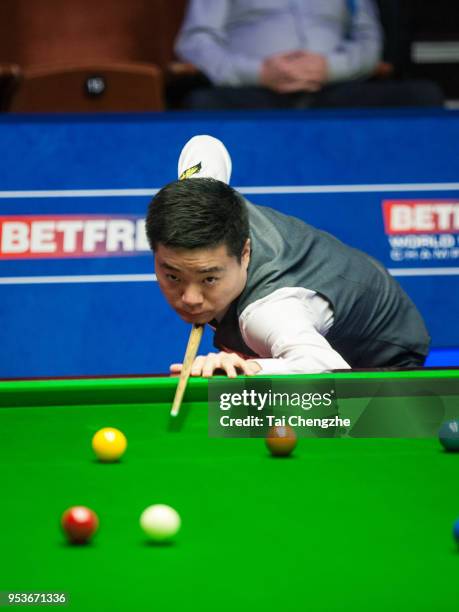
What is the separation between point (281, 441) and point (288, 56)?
289cm

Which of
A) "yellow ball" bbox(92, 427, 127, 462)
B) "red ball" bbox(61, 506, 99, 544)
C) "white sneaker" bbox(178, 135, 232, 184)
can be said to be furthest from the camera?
"white sneaker" bbox(178, 135, 232, 184)

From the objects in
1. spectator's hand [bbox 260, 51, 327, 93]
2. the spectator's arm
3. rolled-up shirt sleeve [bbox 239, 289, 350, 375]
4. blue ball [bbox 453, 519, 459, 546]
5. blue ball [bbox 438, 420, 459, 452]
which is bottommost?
blue ball [bbox 453, 519, 459, 546]

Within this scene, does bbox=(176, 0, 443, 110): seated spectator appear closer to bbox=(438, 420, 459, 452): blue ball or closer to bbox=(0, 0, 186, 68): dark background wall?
bbox=(0, 0, 186, 68): dark background wall

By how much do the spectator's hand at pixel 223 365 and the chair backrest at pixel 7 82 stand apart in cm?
272

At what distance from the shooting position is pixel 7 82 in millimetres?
4648

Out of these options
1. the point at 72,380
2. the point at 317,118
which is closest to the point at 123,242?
the point at 317,118

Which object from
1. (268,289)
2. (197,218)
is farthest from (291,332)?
(197,218)

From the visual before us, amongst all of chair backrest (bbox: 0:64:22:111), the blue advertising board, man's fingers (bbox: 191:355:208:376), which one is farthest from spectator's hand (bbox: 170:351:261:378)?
chair backrest (bbox: 0:64:22:111)

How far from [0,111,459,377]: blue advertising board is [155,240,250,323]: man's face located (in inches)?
47.2

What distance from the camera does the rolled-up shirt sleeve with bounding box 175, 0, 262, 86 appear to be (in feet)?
15.0

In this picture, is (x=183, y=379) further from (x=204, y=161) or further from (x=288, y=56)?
(x=288, y=56)

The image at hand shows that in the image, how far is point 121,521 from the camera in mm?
1563

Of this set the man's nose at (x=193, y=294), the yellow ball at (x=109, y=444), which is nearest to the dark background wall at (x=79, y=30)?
the man's nose at (x=193, y=294)

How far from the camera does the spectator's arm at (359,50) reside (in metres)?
4.64
